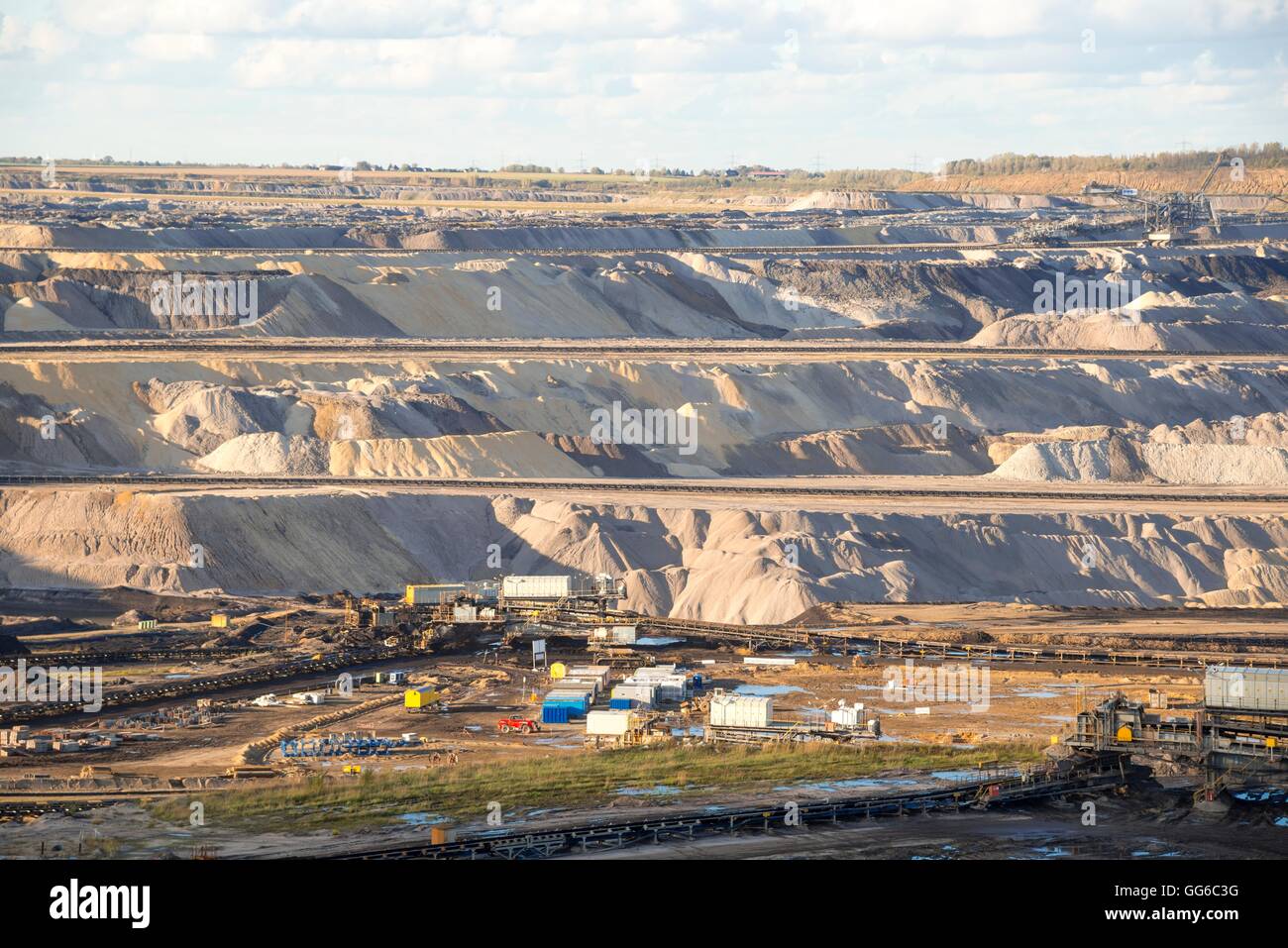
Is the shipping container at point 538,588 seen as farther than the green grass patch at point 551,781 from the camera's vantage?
Yes

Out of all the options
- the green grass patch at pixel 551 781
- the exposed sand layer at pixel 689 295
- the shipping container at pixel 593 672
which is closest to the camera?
the green grass patch at pixel 551 781

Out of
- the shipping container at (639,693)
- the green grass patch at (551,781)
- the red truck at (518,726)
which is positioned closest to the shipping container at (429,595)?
the shipping container at (639,693)

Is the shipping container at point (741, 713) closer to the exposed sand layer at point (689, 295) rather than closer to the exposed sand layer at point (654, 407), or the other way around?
the exposed sand layer at point (654, 407)

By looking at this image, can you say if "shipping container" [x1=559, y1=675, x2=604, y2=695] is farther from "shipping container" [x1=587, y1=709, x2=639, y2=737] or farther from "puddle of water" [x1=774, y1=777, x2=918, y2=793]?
"puddle of water" [x1=774, y1=777, x2=918, y2=793]

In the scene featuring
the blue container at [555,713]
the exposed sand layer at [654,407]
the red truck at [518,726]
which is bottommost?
the red truck at [518,726]

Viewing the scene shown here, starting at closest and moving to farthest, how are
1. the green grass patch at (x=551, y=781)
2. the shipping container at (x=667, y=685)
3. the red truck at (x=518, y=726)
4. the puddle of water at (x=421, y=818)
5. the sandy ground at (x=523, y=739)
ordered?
the sandy ground at (x=523, y=739) < the puddle of water at (x=421, y=818) < the green grass patch at (x=551, y=781) < the red truck at (x=518, y=726) < the shipping container at (x=667, y=685)

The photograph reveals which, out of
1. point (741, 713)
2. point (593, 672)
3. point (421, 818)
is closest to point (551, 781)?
point (421, 818)

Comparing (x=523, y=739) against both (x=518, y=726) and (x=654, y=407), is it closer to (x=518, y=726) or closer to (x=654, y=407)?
(x=518, y=726)
